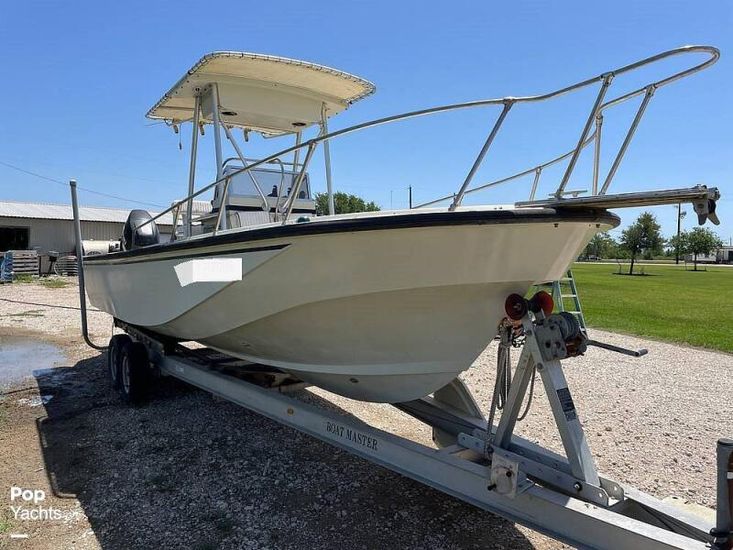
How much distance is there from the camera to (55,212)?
2788cm

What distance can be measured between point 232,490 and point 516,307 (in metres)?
2.28

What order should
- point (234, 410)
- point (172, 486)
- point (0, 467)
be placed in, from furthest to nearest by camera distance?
point (234, 410)
point (0, 467)
point (172, 486)

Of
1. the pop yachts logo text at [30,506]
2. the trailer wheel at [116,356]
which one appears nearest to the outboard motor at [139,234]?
the trailer wheel at [116,356]

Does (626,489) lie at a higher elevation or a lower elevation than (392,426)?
higher

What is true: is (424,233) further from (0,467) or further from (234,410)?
(0,467)

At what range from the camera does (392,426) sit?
4773mm

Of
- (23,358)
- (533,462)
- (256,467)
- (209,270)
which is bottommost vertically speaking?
(256,467)

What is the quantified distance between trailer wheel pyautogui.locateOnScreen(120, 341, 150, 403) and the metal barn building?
20.2 m

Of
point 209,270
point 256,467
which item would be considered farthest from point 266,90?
point 256,467

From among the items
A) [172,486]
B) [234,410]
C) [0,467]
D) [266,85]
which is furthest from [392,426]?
[266,85]

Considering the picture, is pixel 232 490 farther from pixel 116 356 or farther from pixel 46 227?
pixel 46 227

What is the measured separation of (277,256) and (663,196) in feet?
6.86

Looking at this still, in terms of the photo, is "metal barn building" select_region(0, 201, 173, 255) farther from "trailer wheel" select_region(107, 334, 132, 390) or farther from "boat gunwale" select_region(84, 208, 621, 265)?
"boat gunwale" select_region(84, 208, 621, 265)

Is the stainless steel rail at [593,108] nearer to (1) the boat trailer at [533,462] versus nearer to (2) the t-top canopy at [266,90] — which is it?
(1) the boat trailer at [533,462]
